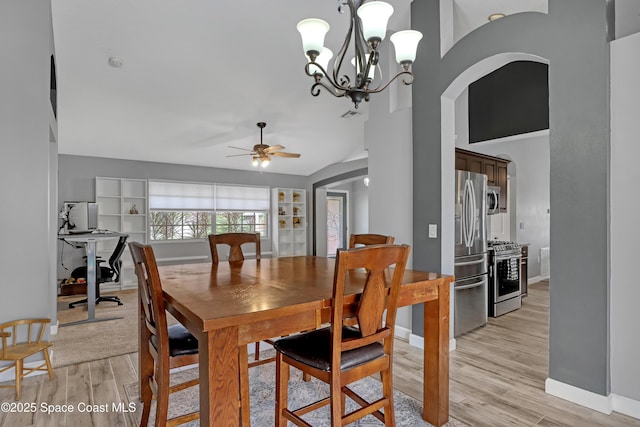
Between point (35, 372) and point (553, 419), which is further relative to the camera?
point (35, 372)

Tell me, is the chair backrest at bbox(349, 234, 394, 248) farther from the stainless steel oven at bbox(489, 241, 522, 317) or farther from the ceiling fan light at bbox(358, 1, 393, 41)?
the stainless steel oven at bbox(489, 241, 522, 317)

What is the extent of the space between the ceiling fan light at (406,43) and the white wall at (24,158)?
2.68 m

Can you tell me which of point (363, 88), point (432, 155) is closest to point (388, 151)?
point (432, 155)

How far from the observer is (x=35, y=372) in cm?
272

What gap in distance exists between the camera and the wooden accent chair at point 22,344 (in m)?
2.40

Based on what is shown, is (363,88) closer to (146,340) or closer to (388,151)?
(388,151)

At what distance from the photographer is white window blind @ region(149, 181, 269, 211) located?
693cm

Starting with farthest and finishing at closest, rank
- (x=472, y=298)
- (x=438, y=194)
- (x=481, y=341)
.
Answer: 1. (x=472, y=298)
2. (x=481, y=341)
3. (x=438, y=194)

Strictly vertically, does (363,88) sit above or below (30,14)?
below

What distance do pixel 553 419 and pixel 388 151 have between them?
2.53 meters

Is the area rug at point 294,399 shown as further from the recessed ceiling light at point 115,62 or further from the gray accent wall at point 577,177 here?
the recessed ceiling light at point 115,62

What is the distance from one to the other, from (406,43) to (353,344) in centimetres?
173

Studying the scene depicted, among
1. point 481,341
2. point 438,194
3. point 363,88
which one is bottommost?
point 481,341

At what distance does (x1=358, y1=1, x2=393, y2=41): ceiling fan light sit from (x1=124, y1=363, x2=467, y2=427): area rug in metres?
2.19
